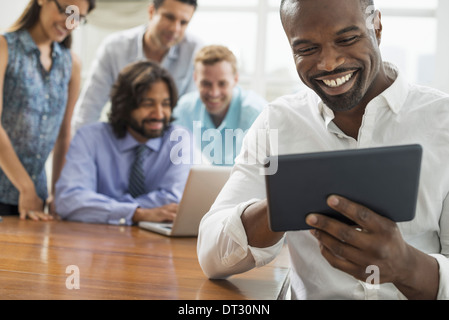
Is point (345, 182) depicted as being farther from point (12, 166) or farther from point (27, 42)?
point (27, 42)

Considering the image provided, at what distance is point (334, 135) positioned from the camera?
47.8 inches

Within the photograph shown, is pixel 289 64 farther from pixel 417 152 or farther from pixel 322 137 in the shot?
pixel 417 152

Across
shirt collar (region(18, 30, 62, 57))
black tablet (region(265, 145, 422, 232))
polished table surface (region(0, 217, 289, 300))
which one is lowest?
polished table surface (region(0, 217, 289, 300))

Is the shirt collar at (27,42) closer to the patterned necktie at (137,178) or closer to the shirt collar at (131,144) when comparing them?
the shirt collar at (131,144)

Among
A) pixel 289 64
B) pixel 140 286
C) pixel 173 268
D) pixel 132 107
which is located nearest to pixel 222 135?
pixel 132 107

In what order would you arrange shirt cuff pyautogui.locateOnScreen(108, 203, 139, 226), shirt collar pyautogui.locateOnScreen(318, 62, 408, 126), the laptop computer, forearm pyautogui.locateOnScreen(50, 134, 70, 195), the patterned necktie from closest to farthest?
shirt collar pyautogui.locateOnScreen(318, 62, 408, 126) < the laptop computer < shirt cuff pyautogui.locateOnScreen(108, 203, 139, 226) < the patterned necktie < forearm pyautogui.locateOnScreen(50, 134, 70, 195)

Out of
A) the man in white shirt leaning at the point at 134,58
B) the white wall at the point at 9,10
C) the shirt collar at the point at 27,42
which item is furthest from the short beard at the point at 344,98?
the white wall at the point at 9,10

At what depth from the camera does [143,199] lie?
7.52 ft

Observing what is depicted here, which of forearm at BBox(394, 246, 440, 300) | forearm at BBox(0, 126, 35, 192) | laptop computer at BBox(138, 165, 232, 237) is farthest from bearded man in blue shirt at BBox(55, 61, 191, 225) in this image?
forearm at BBox(394, 246, 440, 300)

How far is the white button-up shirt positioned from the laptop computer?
0.49m

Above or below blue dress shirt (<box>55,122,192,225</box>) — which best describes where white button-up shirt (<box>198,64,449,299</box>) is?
above

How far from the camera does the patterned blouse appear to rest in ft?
7.59

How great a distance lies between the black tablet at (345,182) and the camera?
80 centimetres

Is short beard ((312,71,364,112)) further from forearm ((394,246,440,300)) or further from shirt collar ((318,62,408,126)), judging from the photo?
forearm ((394,246,440,300))
